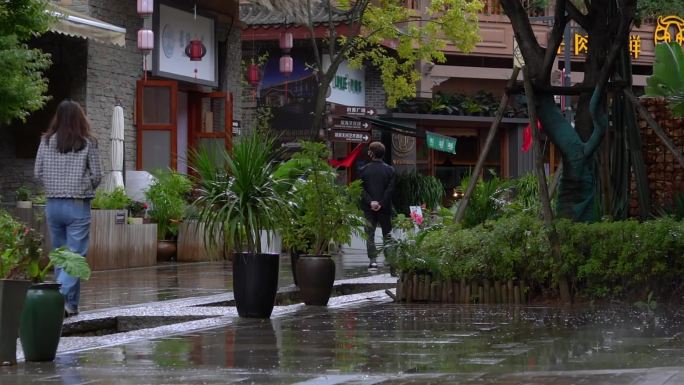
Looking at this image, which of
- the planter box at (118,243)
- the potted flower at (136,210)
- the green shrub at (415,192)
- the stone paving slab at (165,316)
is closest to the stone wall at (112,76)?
the potted flower at (136,210)

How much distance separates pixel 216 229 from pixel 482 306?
2841mm

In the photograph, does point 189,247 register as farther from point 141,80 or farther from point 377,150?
point 141,80

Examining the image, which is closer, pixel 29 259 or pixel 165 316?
pixel 29 259

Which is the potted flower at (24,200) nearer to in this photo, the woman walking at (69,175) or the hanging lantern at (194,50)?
the hanging lantern at (194,50)

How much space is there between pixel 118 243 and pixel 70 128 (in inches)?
308

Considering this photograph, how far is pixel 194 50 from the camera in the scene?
2653 centimetres

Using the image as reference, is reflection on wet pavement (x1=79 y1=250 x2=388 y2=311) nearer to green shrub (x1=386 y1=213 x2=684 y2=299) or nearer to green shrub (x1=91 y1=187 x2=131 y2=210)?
green shrub (x1=91 y1=187 x2=131 y2=210)

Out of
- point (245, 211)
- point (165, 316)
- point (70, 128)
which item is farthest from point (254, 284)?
point (70, 128)

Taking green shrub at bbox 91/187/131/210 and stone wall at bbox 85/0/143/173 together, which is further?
stone wall at bbox 85/0/143/173

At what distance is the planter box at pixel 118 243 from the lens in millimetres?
18859

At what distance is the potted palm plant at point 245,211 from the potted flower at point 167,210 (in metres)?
9.88

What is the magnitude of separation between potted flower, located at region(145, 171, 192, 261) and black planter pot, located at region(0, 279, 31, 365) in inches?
503

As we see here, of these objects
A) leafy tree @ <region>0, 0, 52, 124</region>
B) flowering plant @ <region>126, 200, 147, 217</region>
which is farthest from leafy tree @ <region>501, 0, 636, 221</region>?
flowering plant @ <region>126, 200, 147, 217</region>

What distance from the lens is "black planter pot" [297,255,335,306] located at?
12883mm
